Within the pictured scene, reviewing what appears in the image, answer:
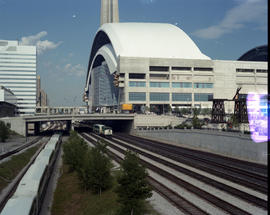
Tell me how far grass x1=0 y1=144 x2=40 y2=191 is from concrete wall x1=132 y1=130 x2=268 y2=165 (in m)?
34.6

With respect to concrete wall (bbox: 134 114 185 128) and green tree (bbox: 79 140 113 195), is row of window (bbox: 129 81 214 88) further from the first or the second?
green tree (bbox: 79 140 113 195)

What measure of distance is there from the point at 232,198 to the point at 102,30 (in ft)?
537

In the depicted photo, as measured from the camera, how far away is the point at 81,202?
28297mm

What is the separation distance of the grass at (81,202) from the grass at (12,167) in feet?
26.3

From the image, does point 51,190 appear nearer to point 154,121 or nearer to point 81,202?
point 81,202

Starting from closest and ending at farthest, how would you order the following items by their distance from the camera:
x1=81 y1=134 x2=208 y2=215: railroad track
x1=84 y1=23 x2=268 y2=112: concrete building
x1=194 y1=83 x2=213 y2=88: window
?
x1=81 y1=134 x2=208 y2=215: railroad track < x1=84 y1=23 x2=268 y2=112: concrete building < x1=194 y1=83 x2=213 y2=88: window

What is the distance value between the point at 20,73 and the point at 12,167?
159606mm

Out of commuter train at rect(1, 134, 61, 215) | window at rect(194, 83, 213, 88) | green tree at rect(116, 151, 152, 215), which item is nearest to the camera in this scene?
commuter train at rect(1, 134, 61, 215)

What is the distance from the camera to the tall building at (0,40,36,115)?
18575cm

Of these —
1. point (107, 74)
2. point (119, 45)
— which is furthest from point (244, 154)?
point (107, 74)

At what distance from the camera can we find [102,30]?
6909 inches

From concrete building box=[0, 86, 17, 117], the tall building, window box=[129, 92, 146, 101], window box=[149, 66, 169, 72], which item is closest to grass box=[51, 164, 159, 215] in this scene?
window box=[129, 92, 146, 101]

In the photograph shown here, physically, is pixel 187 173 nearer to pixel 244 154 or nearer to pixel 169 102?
pixel 244 154

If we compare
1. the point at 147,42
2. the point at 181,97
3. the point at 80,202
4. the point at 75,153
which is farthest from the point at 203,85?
the point at 80,202
